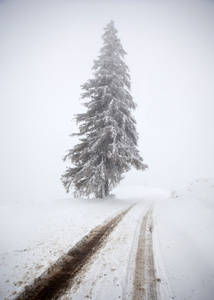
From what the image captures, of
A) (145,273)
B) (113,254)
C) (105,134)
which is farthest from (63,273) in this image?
(105,134)

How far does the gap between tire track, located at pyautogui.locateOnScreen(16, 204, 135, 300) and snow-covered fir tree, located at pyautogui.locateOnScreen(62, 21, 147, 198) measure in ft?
17.5

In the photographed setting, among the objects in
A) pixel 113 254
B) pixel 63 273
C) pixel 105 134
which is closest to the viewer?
pixel 63 273

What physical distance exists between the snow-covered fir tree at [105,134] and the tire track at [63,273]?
Answer: 5319mm

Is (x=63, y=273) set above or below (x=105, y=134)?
below

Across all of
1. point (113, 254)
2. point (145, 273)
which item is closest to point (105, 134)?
point (113, 254)

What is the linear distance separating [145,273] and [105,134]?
806 cm

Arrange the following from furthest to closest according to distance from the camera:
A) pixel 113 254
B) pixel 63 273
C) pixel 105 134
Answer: pixel 105 134
pixel 113 254
pixel 63 273

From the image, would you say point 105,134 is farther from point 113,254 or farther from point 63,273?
point 63,273

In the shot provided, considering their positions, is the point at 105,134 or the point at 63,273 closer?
the point at 63,273

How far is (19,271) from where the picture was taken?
3043 mm

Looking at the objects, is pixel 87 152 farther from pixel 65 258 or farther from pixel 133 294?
pixel 133 294

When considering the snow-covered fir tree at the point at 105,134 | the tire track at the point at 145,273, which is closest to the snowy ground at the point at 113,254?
the tire track at the point at 145,273

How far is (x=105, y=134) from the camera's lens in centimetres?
1016

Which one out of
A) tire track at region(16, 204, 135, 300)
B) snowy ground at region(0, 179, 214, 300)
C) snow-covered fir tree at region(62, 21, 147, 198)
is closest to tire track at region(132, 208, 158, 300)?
snowy ground at region(0, 179, 214, 300)
